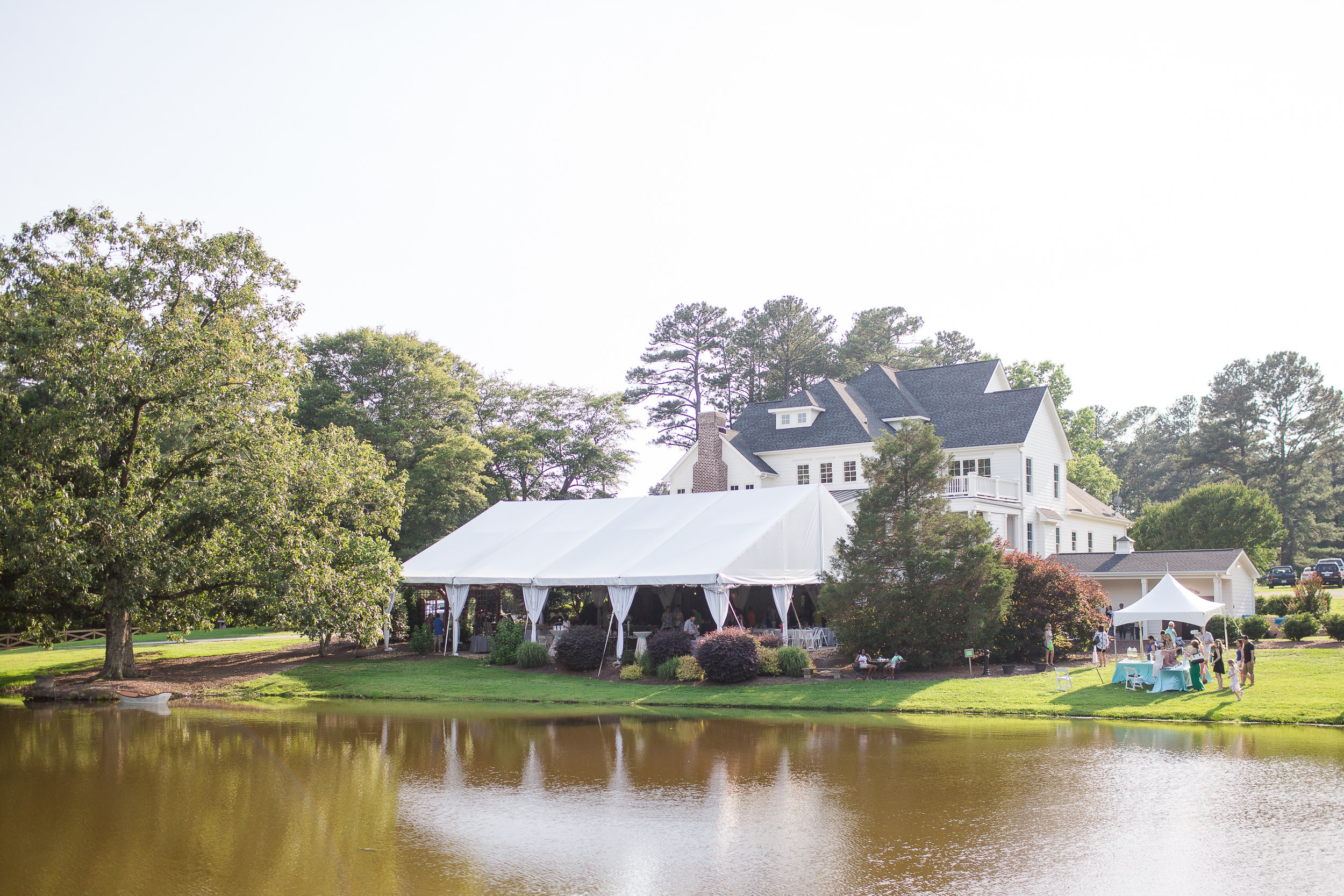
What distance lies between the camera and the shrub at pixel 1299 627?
95.5 ft

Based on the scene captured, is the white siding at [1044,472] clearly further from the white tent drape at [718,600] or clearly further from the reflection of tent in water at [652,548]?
the white tent drape at [718,600]

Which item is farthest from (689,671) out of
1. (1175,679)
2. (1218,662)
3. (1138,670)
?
(1218,662)


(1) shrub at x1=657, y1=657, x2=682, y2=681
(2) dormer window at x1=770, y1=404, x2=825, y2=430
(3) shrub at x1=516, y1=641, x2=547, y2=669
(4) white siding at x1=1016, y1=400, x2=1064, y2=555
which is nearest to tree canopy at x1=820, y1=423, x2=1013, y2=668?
(1) shrub at x1=657, y1=657, x2=682, y2=681

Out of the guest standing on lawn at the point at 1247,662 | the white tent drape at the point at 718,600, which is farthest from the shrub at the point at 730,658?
the guest standing on lawn at the point at 1247,662

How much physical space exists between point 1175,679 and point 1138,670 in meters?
0.79

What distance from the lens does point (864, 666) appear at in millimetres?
24203

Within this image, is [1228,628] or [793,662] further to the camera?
[1228,628]

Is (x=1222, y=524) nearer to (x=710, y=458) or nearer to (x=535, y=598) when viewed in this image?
(x=710, y=458)

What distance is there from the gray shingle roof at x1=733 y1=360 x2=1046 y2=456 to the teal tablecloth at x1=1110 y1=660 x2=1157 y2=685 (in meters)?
17.4

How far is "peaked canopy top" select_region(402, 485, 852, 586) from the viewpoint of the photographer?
87.3 ft

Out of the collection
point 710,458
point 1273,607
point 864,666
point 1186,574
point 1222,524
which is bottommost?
point 864,666

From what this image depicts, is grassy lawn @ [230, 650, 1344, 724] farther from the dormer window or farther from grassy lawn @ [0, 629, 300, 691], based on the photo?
the dormer window

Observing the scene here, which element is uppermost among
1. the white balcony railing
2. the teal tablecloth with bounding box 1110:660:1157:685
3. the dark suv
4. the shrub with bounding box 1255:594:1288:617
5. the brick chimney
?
the brick chimney

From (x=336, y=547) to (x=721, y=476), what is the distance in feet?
60.3
